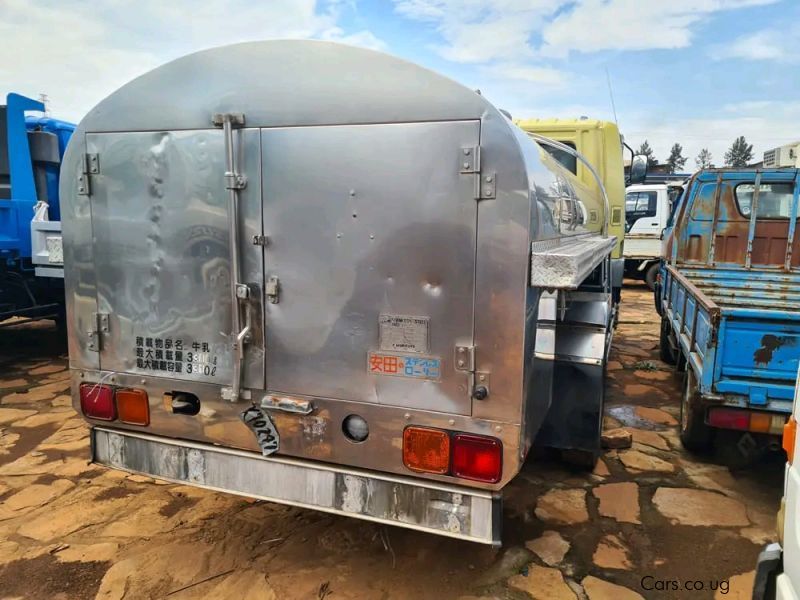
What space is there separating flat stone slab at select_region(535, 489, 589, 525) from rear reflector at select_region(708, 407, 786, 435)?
97 centimetres

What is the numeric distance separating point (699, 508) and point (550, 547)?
3.75 ft

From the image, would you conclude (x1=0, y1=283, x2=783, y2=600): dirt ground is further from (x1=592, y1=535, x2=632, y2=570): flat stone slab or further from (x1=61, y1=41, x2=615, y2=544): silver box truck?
(x1=61, y1=41, x2=615, y2=544): silver box truck

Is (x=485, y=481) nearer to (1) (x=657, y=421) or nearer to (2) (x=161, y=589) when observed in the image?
(2) (x=161, y=589)

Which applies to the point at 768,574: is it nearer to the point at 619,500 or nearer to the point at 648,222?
the point at 619,500

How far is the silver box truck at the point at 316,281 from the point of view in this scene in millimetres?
2082

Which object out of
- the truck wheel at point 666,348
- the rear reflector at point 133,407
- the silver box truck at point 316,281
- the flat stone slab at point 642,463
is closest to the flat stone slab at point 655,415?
the flat stone slab at point 642,463

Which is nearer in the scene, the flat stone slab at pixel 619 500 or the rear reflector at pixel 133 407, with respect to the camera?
the rear reflector at pixel 133 407

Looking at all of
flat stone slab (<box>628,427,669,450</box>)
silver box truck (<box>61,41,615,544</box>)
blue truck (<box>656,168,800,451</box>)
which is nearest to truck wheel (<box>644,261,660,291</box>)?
blue truck (<box>656,168,800,451</box>)

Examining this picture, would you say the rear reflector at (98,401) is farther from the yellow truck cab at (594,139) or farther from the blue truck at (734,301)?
the yellow truck cab at (594,139)

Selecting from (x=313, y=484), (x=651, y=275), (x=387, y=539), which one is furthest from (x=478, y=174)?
(x=651, y=275)

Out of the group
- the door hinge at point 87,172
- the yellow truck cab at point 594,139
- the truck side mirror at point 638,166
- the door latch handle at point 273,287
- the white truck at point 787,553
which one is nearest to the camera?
the white truck at point 787,553

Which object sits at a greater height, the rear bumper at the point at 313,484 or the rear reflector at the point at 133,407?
the rear reflector at the point at 133,407

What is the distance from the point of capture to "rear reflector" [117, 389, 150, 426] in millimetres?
2672

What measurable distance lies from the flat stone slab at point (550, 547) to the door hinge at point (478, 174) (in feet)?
6.61
